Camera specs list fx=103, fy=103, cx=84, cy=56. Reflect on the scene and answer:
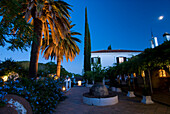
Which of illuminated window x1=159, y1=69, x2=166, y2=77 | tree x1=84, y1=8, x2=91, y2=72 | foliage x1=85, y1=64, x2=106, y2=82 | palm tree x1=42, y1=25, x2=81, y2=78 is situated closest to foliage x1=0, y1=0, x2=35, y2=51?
foliage x1=85, y1=64, x2=106, y2=82

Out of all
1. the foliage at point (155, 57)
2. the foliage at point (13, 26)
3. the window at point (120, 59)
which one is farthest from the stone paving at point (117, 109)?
the window at point (120, 59)

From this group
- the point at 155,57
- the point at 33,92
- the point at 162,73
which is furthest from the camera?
the point at 162,73

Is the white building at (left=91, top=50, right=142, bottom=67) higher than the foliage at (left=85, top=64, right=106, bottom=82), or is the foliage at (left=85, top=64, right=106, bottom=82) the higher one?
the white building at (left=91, top=50, right=142, bottom=67)

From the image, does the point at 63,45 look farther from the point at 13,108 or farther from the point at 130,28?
the point at 130,28

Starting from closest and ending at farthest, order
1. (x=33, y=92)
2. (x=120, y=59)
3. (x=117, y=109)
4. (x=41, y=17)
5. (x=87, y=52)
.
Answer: (x=33, y=92)
(x=117, y=109)
(x=41, y=17)
(x=87, y=52)
(x=120, y=59)

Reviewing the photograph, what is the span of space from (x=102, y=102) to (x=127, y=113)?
1.66m

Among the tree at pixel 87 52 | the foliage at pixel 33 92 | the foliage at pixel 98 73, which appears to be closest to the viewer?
the foliage at pixel 33 92

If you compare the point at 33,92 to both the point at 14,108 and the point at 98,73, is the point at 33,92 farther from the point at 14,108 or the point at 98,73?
the point at 98,73

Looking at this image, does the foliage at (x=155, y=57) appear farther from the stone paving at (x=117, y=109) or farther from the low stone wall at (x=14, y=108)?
the low stone wall at (x=14, y=108)

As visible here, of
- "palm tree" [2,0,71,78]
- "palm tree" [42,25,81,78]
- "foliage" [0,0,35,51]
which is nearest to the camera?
"foliage" [0,0,35,51]

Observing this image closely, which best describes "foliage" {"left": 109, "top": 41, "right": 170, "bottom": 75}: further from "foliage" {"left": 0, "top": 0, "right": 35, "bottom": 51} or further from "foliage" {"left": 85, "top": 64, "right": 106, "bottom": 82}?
"foliage" {"left": 0, "top": 0, "right": 35, "bottom": 51}

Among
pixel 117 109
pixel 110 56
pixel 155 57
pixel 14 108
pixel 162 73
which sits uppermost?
pixel 110 56

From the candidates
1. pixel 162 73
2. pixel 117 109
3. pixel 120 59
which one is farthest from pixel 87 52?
pixel 117 109

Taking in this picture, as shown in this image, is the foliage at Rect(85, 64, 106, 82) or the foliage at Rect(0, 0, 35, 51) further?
the foliage at Rect(85, 64, 106, 82)
